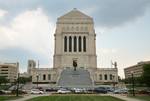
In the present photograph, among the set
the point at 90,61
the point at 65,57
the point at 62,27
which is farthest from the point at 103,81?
the point at 62,27

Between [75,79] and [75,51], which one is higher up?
[75,51]

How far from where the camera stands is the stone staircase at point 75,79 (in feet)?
350

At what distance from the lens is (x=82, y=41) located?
13825cm

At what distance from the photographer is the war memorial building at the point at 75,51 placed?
131875 millimetres

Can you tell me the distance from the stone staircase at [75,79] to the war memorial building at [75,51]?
35.2 feet

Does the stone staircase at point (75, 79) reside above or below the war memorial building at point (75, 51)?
below

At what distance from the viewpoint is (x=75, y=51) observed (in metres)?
137

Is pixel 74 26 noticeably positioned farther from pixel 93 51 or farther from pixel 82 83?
pixel 82 83

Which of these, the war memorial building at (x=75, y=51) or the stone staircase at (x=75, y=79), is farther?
the war memorial building at (x=75, y=51)

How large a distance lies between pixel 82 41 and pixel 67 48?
7306mm

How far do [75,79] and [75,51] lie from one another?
28.1 metres

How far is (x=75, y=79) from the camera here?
111m

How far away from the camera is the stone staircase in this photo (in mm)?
106625

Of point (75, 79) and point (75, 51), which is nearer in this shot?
point (75, 79)
